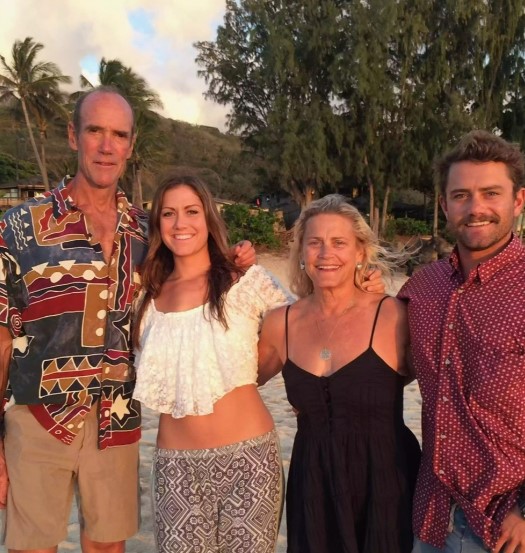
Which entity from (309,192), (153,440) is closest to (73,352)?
(153,440)

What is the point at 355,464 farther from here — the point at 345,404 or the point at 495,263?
the point at 495,263

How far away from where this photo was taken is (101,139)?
9.46 feet

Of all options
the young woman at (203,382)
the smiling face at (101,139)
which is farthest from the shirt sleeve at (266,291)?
the smiling face at (101,139)

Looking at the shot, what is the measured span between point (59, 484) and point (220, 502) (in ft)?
2.91

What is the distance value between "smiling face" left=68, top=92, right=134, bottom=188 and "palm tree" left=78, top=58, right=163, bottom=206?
32086 mm

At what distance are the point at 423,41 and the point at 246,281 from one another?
28.2 metres

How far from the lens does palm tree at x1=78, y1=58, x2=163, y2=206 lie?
34.8 m

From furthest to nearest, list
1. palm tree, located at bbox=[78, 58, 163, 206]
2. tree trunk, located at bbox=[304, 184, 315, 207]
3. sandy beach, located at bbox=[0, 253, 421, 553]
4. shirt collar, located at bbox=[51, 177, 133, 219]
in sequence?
palm tree, located at bbox=[78, 58, 163, 206], tree trunk, located at bbox=[304, 184, 315, 207], sandy beach, located at bbox=[0, 253, 421, 553], shirt collar, located at bbox=[51, 177, 133, 219]

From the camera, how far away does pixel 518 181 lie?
7.86 ft

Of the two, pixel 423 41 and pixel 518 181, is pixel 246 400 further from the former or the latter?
pixel 423 41

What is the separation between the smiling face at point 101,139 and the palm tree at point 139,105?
3209 cm

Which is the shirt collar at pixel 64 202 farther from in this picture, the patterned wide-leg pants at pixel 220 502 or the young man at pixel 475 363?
the young man at pixel 475 363

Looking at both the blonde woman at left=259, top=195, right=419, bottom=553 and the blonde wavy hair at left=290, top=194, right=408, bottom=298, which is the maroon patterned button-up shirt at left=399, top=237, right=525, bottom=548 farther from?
the blonde wavy hair at left=290, top=194, right=408, bottom=298

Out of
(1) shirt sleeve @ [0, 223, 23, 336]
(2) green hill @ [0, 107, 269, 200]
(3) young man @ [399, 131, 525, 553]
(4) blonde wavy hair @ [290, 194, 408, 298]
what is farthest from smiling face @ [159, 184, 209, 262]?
(2) green hill @ [0, 107, 269, 200]
